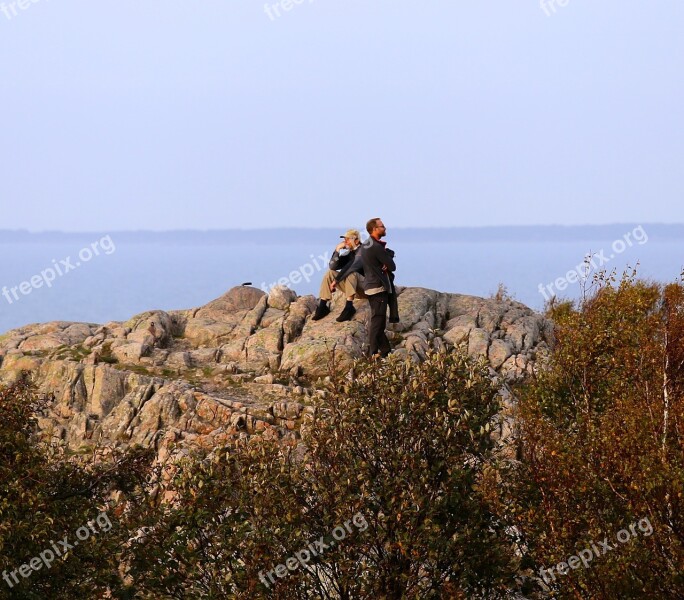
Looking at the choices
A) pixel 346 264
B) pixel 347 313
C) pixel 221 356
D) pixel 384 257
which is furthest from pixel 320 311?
pixel 384 257

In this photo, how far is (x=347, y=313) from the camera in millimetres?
37031

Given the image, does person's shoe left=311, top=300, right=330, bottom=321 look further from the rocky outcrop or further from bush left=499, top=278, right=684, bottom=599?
bush left=499, top=278, right=684, bottom=599

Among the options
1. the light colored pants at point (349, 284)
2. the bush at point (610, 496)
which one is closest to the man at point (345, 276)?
the light colored pants at point (349, 284)

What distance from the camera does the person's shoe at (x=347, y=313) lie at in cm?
3685

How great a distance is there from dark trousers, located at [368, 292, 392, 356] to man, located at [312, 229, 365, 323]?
1.93 meters

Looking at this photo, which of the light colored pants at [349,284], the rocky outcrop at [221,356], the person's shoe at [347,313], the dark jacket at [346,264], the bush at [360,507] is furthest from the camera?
the person's shoe at [347,313]

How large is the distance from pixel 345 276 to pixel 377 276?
3.22m

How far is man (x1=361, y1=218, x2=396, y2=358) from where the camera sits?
32094mm

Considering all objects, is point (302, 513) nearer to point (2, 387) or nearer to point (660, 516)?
point (660, 516)

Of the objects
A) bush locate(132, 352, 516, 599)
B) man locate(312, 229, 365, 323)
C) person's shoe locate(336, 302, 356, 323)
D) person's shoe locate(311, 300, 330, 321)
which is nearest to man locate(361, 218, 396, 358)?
man locate(312, 229, 365, 323)

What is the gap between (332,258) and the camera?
3497cm

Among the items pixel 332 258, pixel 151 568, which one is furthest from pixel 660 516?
pixel 332 258

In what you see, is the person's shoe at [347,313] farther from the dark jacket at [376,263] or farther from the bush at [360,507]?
the bush at [360,507]

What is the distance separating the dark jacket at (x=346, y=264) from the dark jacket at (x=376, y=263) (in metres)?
2.05
